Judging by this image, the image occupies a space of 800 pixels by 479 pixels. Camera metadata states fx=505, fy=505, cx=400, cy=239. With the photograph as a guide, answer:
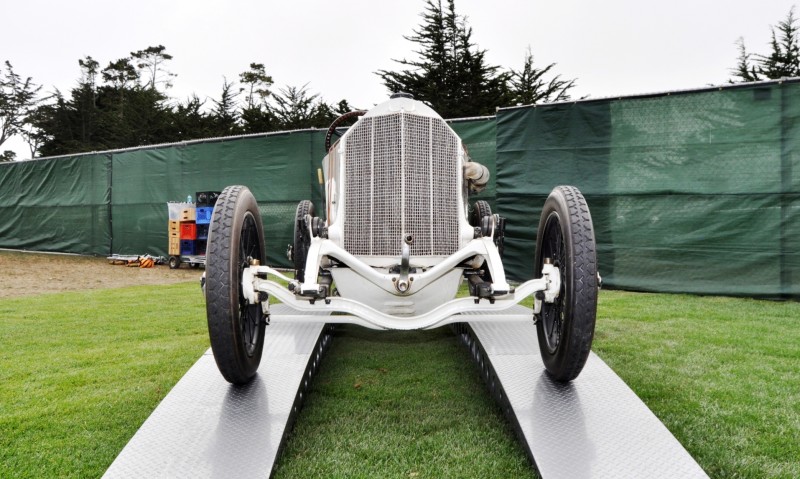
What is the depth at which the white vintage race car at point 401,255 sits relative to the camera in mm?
2123

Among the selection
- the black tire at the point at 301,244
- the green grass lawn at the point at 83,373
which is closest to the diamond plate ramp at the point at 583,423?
the green grass lawn at the point at 83,373

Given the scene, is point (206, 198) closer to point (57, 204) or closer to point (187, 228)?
point (187, 228)

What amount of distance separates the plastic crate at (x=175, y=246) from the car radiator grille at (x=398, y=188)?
711 centimetres

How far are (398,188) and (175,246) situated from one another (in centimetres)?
744

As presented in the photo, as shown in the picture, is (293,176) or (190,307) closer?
(190,307)

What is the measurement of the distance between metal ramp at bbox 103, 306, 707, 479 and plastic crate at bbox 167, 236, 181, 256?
7046mm

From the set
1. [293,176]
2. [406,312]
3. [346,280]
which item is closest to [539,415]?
[406,312]

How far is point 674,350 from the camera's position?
338 cm

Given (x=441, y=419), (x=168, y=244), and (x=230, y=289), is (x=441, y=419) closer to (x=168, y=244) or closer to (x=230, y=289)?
(x=230, y=289)

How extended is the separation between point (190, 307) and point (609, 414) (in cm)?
428

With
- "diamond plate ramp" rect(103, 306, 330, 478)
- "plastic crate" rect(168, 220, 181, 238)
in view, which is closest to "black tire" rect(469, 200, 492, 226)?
"diamond plate ramp" rect(103, 306, 330, 478)

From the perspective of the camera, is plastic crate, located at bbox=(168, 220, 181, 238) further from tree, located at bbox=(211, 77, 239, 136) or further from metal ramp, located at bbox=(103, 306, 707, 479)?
tree, located at bbox=(211, 77, 239, 136)

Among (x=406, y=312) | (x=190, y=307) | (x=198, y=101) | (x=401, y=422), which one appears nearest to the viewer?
(x=401, y=422)

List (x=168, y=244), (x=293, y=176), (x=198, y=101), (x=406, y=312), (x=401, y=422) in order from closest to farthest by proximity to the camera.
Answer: (x=401, y=422) < (x=406, y=312) < (x=293, y=176) < (x=168, y=244) < (x=198, y=101)
